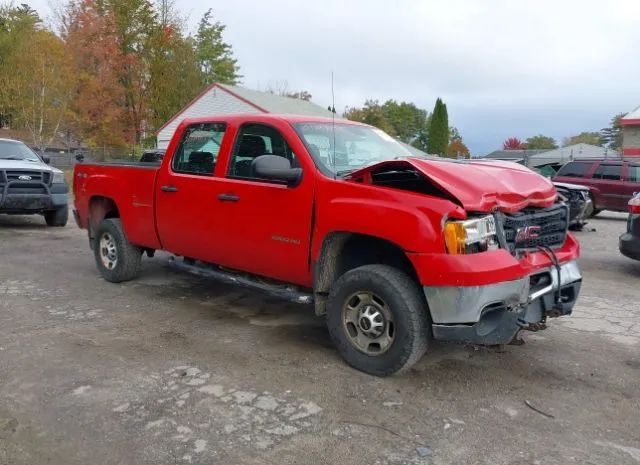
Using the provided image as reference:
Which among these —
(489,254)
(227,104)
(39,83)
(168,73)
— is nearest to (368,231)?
(489,254)

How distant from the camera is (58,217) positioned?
38.0 ft

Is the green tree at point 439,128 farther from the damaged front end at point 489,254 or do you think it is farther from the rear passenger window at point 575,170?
the damaged front end at point 489,254

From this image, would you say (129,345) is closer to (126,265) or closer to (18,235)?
(126,265)

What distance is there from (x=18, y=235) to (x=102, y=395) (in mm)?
7938

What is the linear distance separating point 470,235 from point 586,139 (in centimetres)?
9392

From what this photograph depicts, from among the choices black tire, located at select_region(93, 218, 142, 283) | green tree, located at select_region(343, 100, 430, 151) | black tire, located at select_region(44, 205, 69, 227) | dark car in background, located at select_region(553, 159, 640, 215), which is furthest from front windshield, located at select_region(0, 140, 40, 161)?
green tree, located at select_region(343, 100, 430, 151)

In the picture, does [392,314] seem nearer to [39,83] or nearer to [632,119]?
[39,83]

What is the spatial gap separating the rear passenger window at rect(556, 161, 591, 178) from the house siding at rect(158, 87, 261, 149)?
60.9 ft

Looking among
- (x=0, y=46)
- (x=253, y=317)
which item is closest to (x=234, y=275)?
(x=253, y=317)

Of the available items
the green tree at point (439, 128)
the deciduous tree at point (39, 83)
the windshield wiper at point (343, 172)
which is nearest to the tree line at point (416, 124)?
the green tree at point (439, 128)

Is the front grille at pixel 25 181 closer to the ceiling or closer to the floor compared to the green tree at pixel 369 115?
closer to the floor

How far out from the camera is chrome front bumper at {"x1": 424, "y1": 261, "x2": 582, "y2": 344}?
3.67 meters

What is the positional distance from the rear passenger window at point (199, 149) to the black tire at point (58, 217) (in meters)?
6.65

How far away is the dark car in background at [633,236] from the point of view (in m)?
7.66
